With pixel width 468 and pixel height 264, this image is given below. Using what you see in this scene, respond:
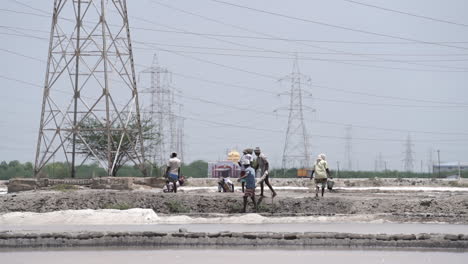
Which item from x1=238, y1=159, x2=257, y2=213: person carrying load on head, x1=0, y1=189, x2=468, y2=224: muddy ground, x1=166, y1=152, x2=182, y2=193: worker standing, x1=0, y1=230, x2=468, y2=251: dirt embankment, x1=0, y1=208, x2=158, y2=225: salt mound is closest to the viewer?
x1=0, y1=230, x2=468, y2=251: dirt embankment

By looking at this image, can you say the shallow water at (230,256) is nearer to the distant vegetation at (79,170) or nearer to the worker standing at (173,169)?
the worker standing at (173,169)

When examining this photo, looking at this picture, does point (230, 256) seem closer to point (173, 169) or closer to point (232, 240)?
point (232, 240)

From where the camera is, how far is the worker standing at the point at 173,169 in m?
29.2

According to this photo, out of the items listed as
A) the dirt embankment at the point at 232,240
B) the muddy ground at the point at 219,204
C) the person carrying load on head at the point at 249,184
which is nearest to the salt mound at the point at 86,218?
the muddy ground at the point at 219,204

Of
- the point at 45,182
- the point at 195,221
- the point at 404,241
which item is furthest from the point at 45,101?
the point at 404,241

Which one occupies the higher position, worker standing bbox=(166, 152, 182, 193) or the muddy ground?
worker standing bbox=(166, 152, 182, 193)

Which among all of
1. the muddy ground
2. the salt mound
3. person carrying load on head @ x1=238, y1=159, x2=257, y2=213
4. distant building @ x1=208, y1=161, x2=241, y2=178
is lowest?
the salt mound

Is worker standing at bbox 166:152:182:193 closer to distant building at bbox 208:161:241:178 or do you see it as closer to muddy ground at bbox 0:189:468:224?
muddy ground at bbox 0:189:468:224

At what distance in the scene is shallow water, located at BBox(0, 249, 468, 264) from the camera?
514 inches

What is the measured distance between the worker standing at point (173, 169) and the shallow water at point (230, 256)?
14.3 m

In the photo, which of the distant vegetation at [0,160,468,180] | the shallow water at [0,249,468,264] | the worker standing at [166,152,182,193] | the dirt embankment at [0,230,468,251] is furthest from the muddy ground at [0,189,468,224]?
the distant vegetation at [0,160,468,180]

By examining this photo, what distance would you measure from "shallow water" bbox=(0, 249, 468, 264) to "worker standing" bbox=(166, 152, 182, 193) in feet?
46.8

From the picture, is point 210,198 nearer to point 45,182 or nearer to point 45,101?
point 45,182

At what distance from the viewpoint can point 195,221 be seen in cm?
2203
